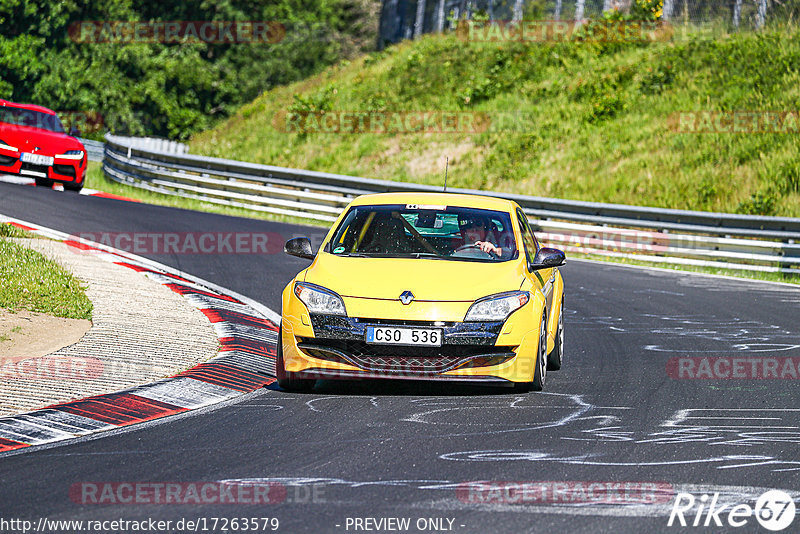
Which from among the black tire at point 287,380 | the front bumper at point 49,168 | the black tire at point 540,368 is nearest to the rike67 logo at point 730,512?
the black tire at point 540,368

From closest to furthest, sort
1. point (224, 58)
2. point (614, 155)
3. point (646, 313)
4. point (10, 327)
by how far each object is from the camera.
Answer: point (10, 327), point (646, 313), point (614, 155), point (224, 58)

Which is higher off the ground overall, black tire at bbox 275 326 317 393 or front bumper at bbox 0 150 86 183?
front bumper at bbox 0 150 86 183

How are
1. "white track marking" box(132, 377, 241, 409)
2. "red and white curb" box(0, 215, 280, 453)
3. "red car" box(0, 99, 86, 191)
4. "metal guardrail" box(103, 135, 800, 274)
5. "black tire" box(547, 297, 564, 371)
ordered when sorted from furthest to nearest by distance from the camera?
"red car" box(0, 99, 86, 191) → "metal guardrail" box(103, 135, 800, 274) → "black tire" box(547, 297, 564, 371) → "white track marking" box(132, 377, 241, 409) → "red and white curb" box(0, 215, 280, 453)

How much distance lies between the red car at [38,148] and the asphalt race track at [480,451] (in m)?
14.9

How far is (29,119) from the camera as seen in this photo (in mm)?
22969

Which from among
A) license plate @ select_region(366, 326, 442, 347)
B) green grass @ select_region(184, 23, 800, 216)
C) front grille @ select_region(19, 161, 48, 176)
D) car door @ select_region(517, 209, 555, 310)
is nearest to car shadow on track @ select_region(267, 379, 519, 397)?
license plate @ select_region(366, 326, 442, 347)

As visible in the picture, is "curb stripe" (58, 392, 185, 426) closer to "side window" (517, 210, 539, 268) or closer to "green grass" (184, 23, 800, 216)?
"side window" (517, 210, 539, 268)

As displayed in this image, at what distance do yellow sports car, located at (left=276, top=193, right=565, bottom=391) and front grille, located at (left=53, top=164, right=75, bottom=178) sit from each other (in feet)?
50.3

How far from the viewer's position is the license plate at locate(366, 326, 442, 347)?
24.7 feet

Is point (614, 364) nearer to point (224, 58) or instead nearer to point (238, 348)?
point (238, 348)

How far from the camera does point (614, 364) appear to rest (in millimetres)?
9609

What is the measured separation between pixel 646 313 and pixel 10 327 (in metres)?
7.33

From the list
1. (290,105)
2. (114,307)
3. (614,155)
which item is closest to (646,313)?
(114,307)

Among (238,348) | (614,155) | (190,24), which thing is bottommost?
(238,348)
